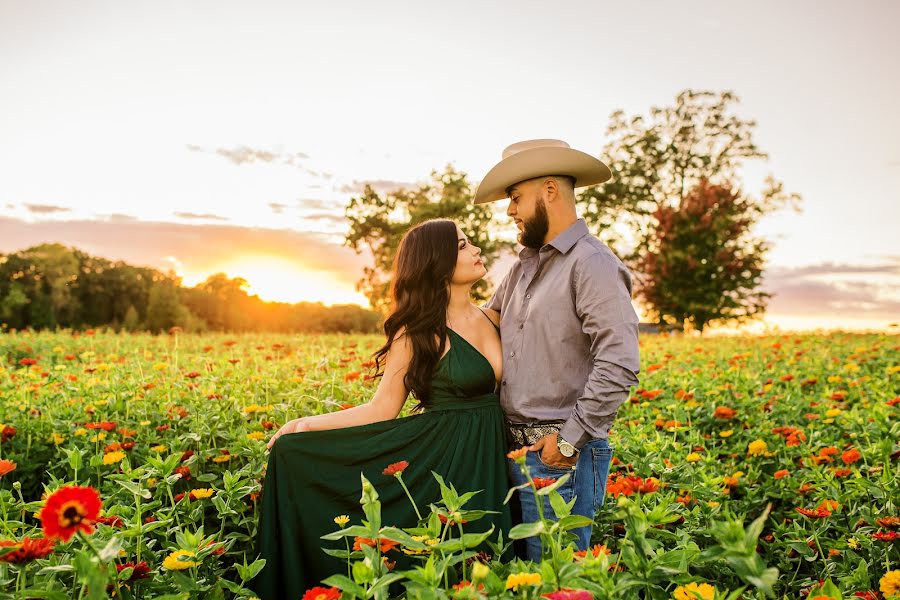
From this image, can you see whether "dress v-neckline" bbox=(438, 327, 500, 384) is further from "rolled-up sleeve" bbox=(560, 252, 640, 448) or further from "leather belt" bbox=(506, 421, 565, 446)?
"rolled-up sleeve" bbox=(560, 252, 640, 448)

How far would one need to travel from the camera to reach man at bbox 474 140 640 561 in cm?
272

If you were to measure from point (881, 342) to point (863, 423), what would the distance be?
19.2ft

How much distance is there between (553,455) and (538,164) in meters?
1.32

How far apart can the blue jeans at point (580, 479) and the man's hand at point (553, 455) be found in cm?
3

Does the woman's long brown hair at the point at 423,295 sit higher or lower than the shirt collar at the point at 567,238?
lower

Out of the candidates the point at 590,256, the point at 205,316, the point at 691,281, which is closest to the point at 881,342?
the point at 590,256

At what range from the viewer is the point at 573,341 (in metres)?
2.92

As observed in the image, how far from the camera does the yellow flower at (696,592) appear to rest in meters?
1.46

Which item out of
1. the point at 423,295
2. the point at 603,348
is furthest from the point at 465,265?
the point at 603,348

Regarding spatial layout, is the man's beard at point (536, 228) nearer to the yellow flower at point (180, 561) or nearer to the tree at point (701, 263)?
the yellow flower at point (180, 561)

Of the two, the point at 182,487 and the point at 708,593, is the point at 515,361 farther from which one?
the point at 182,487

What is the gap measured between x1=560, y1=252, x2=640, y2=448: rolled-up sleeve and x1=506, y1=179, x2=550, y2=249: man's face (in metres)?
0.31

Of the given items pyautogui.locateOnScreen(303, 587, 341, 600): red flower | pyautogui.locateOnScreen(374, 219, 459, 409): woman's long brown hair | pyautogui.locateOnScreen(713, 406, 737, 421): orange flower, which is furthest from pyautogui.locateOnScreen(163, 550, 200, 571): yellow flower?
pyautogui.locateOnScreen(713, 406, 737, 421): orange flower

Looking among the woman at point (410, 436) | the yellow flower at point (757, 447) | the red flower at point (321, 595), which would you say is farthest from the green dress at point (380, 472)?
the yellow flower at point (757, 447)
